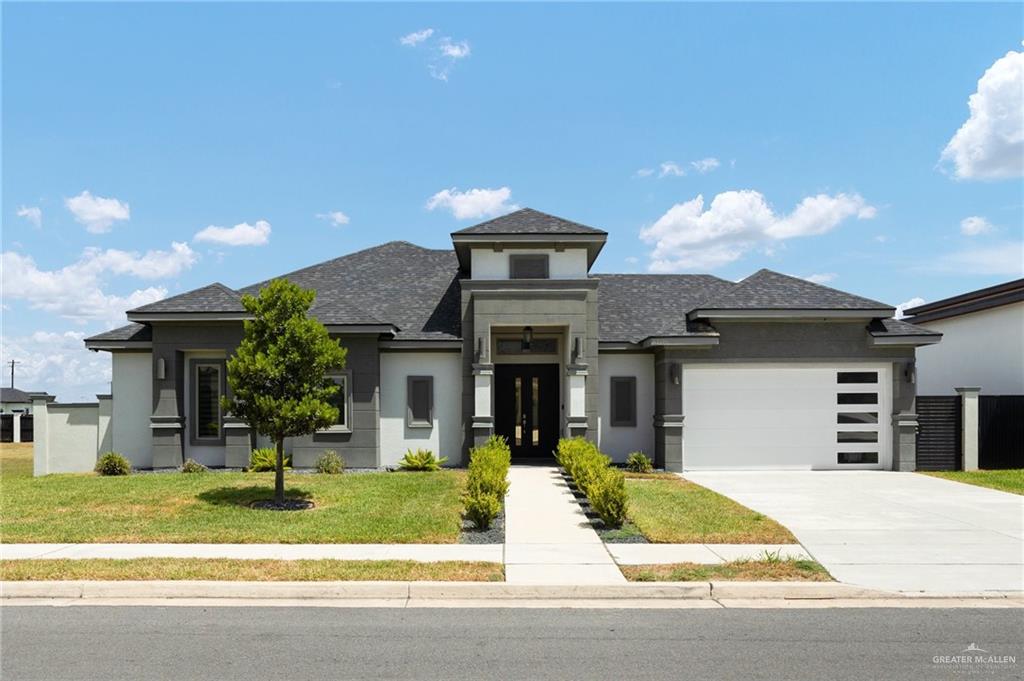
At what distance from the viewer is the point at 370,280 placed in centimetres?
2197

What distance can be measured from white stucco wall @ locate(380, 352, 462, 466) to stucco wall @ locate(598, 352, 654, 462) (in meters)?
4.16

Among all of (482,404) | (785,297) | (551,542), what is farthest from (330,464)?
(785,297)

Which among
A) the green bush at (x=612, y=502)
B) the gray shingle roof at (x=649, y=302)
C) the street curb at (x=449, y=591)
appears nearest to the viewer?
the street curb at (x=449, y=591)

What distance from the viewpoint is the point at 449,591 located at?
292 inches

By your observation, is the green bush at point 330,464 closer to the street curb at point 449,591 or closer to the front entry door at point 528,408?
the front entry door at point 528,408

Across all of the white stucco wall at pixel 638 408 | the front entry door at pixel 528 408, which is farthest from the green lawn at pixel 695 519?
the front entry door at pixel 528 408

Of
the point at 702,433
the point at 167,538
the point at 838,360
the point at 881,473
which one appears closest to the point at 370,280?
the point at 702,433

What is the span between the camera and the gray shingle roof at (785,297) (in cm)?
1812

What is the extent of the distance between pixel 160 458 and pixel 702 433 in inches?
581

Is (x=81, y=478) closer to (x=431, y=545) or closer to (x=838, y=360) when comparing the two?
(x=431, y=545)

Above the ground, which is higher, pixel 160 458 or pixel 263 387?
pixel 263 387

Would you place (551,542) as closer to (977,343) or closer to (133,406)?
(133,406)

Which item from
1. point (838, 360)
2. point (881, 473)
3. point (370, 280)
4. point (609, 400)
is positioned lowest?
point (881, 473)

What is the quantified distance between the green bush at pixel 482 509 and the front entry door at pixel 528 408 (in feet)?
30.5
